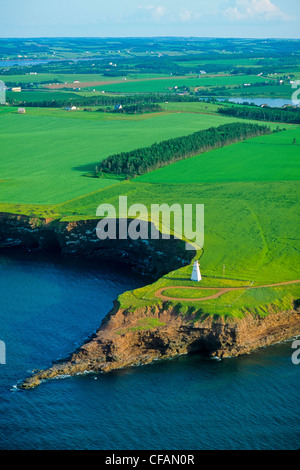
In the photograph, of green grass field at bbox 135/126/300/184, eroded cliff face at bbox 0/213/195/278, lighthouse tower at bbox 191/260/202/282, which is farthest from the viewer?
green grass field at bbox 135/126/300/184

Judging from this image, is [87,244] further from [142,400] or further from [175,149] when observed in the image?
[175,149]

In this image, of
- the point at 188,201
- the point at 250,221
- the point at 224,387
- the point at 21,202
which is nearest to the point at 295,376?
the point at 224,387

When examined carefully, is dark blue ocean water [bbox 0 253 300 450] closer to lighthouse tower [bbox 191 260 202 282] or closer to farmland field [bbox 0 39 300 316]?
farmland field [bbox 0 39 300 316]

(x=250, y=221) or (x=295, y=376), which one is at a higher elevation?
(x=250, y=221)

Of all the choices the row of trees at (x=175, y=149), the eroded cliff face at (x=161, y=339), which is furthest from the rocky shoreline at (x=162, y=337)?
the row of trees at (x=175, y=149)

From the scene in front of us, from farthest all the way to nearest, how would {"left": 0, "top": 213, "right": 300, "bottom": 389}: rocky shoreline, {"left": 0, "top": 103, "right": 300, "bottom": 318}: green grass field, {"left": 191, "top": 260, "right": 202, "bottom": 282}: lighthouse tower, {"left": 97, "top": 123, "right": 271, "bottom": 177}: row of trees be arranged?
{"left": 97, "top": 123, "right": 271, "bottom": 177}: row of trees
{"left": 0, "top": 103, "right": 300, "bottom": 318}: green grass field
{"left": 191, "top": 260, "right": 202, "bottom": 282}: lighthouse tower
{"left": 0, "top": 213, "right": 300, "bottom": 389}: rocky shoreline

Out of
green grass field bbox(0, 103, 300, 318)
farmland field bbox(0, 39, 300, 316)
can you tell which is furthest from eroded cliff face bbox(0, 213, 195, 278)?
farmland field bbox(0, 39, 300, 316)
